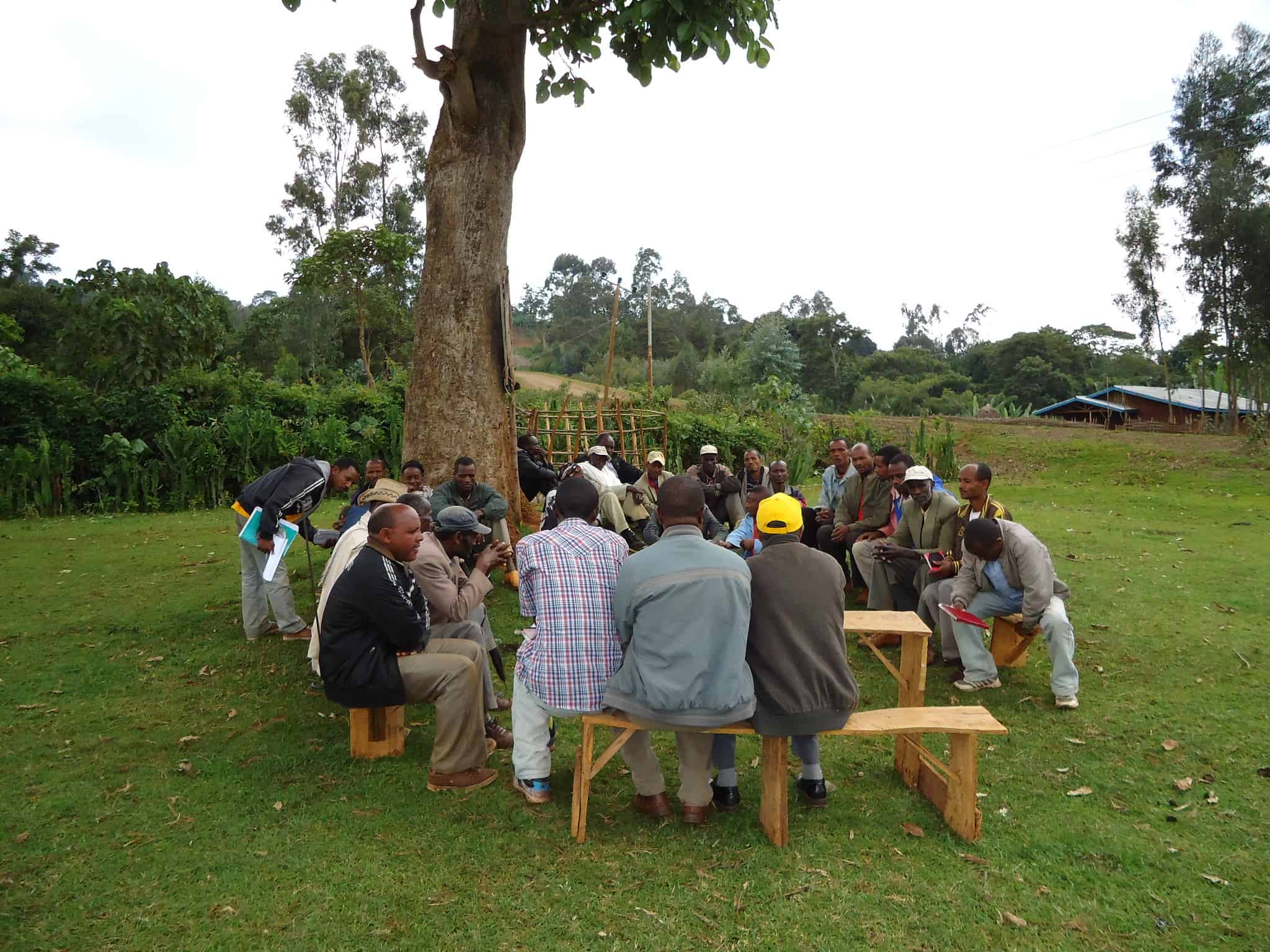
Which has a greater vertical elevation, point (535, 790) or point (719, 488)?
point (719, 488)

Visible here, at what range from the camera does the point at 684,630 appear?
3.79 metres

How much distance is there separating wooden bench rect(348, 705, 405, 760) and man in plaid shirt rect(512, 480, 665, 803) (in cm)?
97

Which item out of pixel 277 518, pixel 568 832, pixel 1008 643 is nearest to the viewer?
pixel 568 832

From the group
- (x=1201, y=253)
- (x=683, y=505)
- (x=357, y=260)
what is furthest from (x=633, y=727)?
(x=1201, y=253)

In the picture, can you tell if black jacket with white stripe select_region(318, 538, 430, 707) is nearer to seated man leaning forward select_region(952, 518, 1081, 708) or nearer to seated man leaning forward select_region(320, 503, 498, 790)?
seated man leaning forward select_region(320, 503, 498, 790)

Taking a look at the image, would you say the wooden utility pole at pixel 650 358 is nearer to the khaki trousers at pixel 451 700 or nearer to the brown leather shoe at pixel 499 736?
the brown leather shoe at pixel 499 736

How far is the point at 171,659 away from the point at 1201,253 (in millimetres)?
33026

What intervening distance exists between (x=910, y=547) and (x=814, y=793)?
3298mm

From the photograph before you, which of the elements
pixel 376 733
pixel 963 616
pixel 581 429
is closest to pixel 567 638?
pixel 376 733

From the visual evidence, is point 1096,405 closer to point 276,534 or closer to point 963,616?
point 963,616

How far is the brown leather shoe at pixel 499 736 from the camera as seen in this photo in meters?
5.07

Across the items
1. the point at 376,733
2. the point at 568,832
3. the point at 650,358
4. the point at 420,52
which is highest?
the point at 420,52

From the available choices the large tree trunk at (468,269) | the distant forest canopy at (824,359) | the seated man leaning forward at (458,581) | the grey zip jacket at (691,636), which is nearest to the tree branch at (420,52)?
the large tree trunk at (468,269)

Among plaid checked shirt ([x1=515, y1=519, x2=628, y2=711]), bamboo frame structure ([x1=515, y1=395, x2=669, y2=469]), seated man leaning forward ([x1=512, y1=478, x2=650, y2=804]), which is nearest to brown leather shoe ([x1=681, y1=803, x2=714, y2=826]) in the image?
seated man leaning forward ([x1=512, y1=478, x2=650, y2=804])
